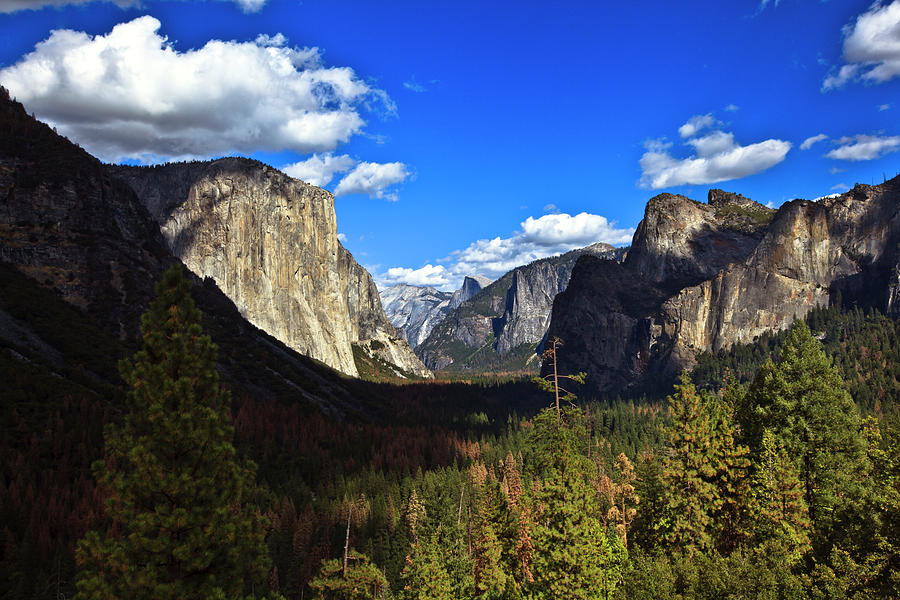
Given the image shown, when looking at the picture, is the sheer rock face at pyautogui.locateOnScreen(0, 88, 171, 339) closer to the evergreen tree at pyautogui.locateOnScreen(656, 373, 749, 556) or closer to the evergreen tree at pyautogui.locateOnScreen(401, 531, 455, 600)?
the evergreen tree at pyautogui.locateOnScreen(401, 531, 455, 600)

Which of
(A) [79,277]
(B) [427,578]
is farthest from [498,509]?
(A) [79,277]

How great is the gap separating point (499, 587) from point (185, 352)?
4318cm

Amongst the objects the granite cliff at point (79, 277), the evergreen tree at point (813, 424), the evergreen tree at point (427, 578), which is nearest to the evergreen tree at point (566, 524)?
the evergreen tree at point (427, 578)

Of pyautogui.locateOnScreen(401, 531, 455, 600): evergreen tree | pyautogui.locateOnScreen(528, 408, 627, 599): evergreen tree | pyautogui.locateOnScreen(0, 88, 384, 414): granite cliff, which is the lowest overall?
pyautogui.locateOnScreen(401, 531, 455, 600): evergreen tree

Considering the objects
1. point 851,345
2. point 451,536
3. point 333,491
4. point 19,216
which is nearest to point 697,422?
point 451,536

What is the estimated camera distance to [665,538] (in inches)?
1203

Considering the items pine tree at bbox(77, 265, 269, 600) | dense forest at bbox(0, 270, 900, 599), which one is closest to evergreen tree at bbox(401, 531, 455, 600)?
dense forest at bbox(0, 270, 900, 599)

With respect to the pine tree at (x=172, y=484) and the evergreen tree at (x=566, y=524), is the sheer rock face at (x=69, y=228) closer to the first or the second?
the evergreen tree at (x=566, y=524)

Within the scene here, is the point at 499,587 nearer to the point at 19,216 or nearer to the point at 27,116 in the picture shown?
the point at 19,216

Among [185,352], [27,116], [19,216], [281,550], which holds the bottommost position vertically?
[281,550]

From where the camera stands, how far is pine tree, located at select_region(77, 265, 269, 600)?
14.9 meters

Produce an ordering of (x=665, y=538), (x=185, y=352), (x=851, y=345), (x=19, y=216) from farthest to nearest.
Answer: (x=851, y=345) → (x=19, y=216) → (x=665, y=538) → (x=185, y=352)

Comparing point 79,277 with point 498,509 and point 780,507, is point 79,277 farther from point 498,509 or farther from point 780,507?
point 780,507

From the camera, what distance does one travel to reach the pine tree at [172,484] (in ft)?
49.0
